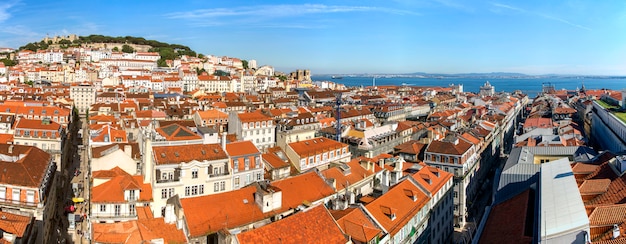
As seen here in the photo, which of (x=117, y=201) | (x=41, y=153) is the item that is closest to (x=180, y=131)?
(x=117, y=201)

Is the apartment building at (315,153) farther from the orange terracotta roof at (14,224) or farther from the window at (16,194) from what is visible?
the orange terracotta roof at (14,224)

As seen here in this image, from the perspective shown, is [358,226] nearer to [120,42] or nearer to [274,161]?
[274,161]

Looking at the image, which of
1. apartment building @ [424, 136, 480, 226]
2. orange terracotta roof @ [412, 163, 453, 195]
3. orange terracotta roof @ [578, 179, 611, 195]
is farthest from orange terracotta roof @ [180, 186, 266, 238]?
apartment building @ [424, 136, 480, 226]

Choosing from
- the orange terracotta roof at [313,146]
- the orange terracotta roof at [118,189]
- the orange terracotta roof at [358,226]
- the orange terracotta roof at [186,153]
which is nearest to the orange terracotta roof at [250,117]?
the orange terracotta roof at [313,146]

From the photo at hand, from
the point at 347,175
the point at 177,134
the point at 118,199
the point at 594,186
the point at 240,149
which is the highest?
the point at 177,134

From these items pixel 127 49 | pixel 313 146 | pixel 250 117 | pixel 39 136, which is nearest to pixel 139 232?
pixel 313 146

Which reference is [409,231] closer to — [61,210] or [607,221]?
[607,221]
